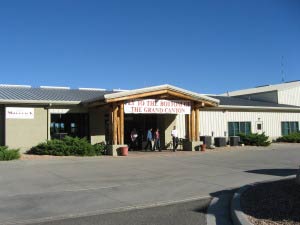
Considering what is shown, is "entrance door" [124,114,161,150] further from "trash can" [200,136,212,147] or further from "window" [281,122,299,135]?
"window" [281,122,299,135]

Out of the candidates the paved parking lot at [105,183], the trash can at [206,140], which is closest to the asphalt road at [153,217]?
the paved parking lot at [105,183]

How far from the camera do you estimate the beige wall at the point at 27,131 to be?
24891 millimetres

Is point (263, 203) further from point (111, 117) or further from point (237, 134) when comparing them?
point (237, 134)

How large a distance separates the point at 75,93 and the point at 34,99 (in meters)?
5.55

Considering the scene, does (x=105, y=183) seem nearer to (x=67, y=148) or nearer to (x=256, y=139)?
(x=67, y=148)

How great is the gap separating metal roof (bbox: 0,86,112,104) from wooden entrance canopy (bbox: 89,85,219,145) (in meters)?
0.95

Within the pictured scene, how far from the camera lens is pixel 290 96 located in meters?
42.0

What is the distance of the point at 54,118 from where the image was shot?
26.8m

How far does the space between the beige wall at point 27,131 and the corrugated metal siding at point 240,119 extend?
11.6 metres

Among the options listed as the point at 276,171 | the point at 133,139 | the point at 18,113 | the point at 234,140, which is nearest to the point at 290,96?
the point at 234,140

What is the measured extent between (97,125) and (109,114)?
1.48 metres

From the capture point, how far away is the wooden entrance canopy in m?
25.1

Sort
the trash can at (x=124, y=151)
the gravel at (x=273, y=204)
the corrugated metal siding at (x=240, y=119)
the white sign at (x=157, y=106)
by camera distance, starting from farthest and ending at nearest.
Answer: the corrugated metal siding at (x=240, y=119) → the white sign at (x=157, y=106) → the trash can at (x=124, y=151) → the gravel at (x=273, y=204)

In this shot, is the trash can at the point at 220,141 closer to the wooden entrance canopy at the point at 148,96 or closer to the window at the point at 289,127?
the wooden entrance canopy at the point at 148,96
